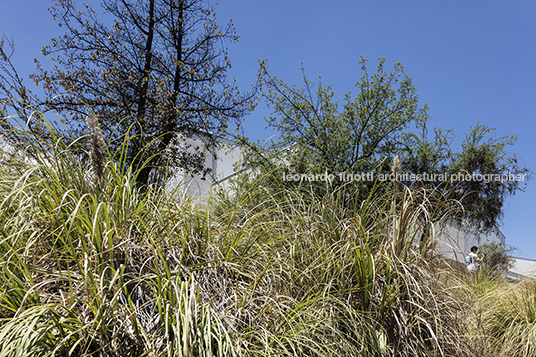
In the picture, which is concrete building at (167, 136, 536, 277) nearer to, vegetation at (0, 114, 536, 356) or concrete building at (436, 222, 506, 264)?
concrete building at (436, 222, 506, 264)

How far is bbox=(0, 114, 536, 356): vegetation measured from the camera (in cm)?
173

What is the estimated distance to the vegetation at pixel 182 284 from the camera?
5.66 feet

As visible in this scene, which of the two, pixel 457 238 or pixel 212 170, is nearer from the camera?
pixel 457 238

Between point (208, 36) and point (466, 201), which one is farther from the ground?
point (208, 36)

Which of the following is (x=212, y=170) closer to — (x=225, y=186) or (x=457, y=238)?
(x=225, y=186)

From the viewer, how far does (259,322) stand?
210 cm

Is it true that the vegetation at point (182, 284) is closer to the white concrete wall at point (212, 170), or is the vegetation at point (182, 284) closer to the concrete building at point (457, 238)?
the concrete building at point (457, 238)

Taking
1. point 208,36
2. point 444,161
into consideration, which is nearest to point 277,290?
point 208,36

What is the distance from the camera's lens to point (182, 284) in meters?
1.80

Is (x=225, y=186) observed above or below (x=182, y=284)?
above

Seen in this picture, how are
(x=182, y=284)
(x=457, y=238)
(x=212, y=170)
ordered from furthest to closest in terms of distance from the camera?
(x=212, y=170), (x=457, y=238), (x=182, y=284)

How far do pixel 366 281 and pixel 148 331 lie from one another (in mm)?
1377

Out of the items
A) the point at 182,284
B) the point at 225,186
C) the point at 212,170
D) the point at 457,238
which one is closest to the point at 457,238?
the point at 457,238

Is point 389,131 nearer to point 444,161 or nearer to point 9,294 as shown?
point 444,161
